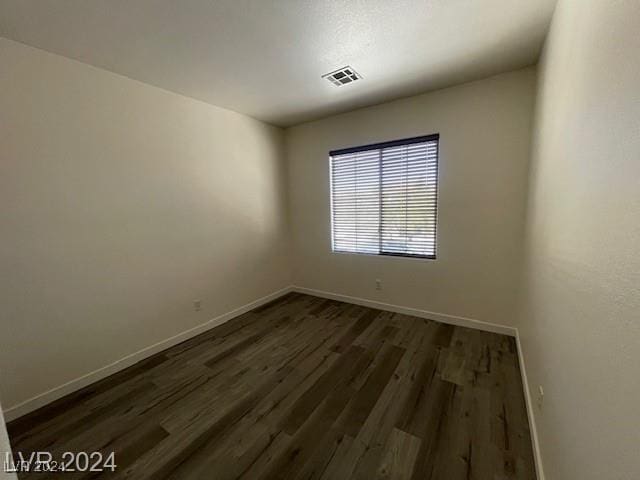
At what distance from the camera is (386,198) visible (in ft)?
10.5

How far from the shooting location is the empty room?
940 mm

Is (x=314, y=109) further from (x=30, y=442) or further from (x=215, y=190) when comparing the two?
(x=30, y=442)

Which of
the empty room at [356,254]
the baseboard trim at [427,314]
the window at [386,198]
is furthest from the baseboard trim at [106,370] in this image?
the window at [386,198]

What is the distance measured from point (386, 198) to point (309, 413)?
8.01ft

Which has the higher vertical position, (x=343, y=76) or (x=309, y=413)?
(x=343, y=76)

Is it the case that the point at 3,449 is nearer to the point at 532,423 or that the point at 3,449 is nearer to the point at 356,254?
the point at 532,423

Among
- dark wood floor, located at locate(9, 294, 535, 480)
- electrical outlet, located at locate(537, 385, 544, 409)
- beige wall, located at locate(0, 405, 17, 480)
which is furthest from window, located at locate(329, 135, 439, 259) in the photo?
beige wall, located at locate(0, 405, 17, 480)

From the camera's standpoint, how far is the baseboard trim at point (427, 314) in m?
2.67

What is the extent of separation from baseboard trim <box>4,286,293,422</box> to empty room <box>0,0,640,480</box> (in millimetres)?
18

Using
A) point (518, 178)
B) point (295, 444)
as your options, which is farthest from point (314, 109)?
point (295, 444)

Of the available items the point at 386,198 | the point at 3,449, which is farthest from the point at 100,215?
the point at 386,198

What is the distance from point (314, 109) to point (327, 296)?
2.61 metres

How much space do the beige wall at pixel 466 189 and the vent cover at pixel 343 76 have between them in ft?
2.58

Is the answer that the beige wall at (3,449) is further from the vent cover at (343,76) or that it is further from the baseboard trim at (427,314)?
the baseboard trim at (427,314)
